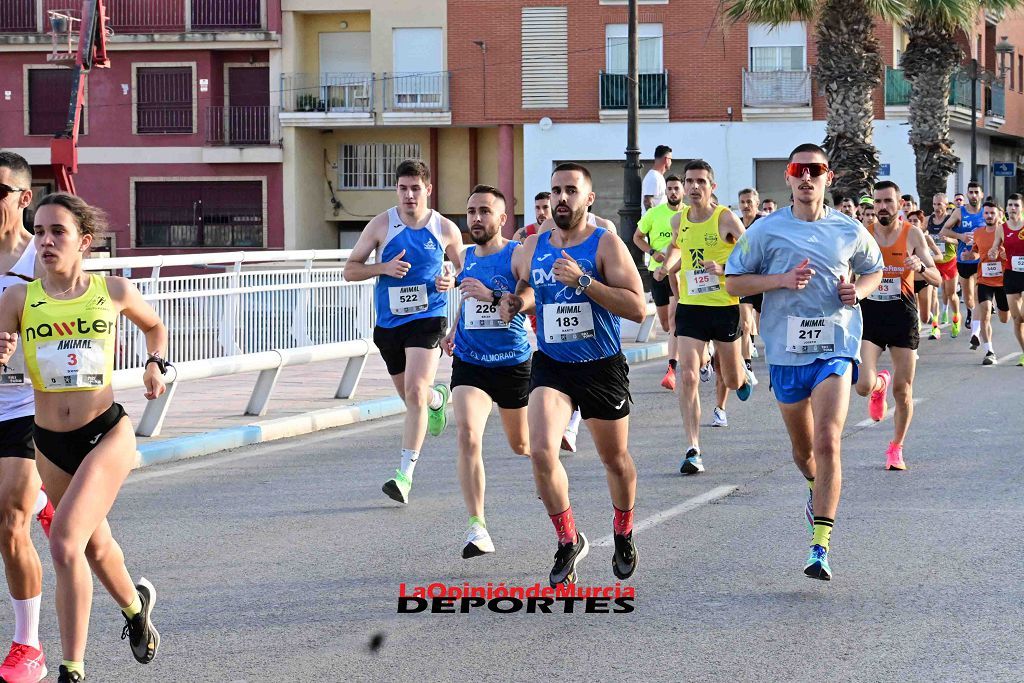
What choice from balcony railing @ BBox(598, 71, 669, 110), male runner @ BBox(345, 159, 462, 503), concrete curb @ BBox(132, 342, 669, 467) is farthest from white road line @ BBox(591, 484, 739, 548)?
balcony railing @ BBox(598, 71, 669, 110)

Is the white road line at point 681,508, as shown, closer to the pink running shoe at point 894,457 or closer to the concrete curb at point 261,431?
the pink running shoe at point 894,457

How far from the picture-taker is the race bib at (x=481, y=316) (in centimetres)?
820

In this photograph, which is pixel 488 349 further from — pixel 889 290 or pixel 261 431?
pixel 261 431

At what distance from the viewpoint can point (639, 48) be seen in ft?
145

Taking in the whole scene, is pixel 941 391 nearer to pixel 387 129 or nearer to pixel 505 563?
pixel 505 563

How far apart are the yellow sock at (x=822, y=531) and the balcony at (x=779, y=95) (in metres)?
37.2

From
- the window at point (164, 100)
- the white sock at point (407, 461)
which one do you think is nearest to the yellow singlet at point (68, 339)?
the white sock at point (407, 461)

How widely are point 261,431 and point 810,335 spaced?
6.21 metres

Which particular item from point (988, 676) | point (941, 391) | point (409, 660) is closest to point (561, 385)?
point (409, 660)

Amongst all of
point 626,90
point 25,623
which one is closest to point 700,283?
point 25,623

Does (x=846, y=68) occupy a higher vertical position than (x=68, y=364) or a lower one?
higher

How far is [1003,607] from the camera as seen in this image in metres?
6.65

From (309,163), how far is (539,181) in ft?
21.9

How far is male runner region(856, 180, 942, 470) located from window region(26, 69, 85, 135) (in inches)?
1482
